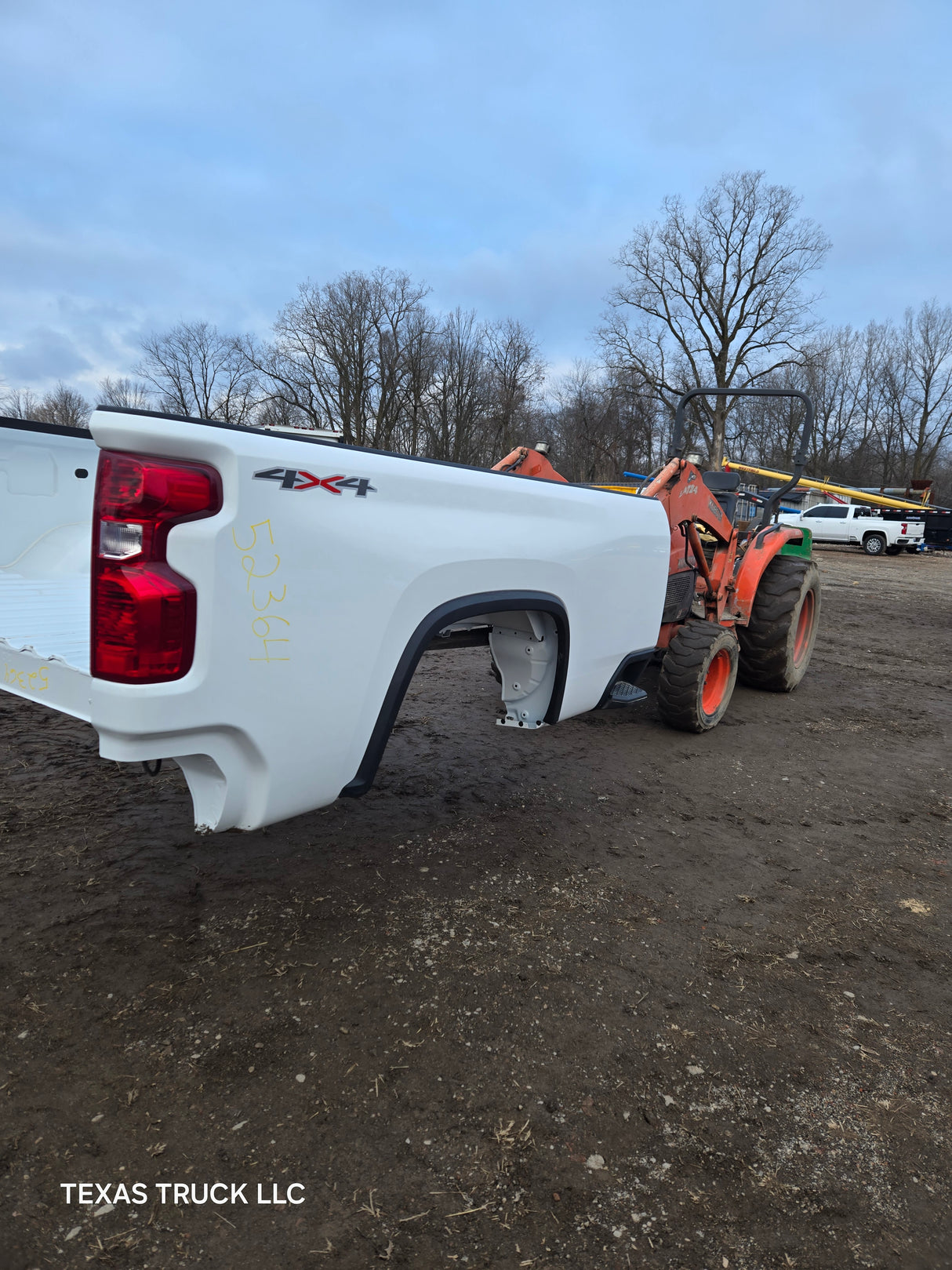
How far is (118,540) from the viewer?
6.04 ft

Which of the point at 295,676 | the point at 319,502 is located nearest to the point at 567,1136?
the point at 295,676

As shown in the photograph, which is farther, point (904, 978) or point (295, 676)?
point (904, 978)

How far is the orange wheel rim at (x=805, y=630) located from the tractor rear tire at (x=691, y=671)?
1967 millimetres

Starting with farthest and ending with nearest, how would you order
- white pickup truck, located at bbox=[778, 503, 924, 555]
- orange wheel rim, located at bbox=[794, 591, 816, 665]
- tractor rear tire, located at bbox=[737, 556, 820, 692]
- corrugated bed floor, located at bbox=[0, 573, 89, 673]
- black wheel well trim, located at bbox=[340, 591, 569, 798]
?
white pickup truck, located at bbox=[778, 503, 924, 555], orange wheel rim, located at bbox=[794, 591, 816, 665], tractor rear tire, located at bbox=[737, 556, 820, 692], corrugated bed floor, located at bbox=[0, 573, 89, 673], black wheel well trim, located at bbox=[340, 591, 569, 798]

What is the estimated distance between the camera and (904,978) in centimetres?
271

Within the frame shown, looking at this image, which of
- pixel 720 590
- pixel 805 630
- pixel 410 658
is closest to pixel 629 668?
pixel 410 658

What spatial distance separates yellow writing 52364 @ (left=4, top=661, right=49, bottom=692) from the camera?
89.0 inches

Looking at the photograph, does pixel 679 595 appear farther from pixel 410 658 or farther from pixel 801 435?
pixel 410 658

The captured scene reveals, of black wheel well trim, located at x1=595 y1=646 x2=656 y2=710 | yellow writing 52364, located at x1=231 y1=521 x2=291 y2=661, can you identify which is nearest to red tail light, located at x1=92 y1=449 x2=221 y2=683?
yellow writing 52364, located at x1=231 y1=521 x2=291 y2=661

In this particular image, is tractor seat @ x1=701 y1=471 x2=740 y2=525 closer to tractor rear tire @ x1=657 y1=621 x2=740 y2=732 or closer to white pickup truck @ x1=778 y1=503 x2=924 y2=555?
tractor rear tire @ x1=657 y1=621 x2=740 y2=732

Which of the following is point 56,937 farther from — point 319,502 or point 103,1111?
point 319,502

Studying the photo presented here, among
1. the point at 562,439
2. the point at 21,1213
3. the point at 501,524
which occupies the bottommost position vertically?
the point at 21,1213

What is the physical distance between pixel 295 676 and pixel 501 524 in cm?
93

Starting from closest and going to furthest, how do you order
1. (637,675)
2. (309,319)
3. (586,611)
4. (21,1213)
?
(21,1213), (586,611), (637,675), (309,319)
